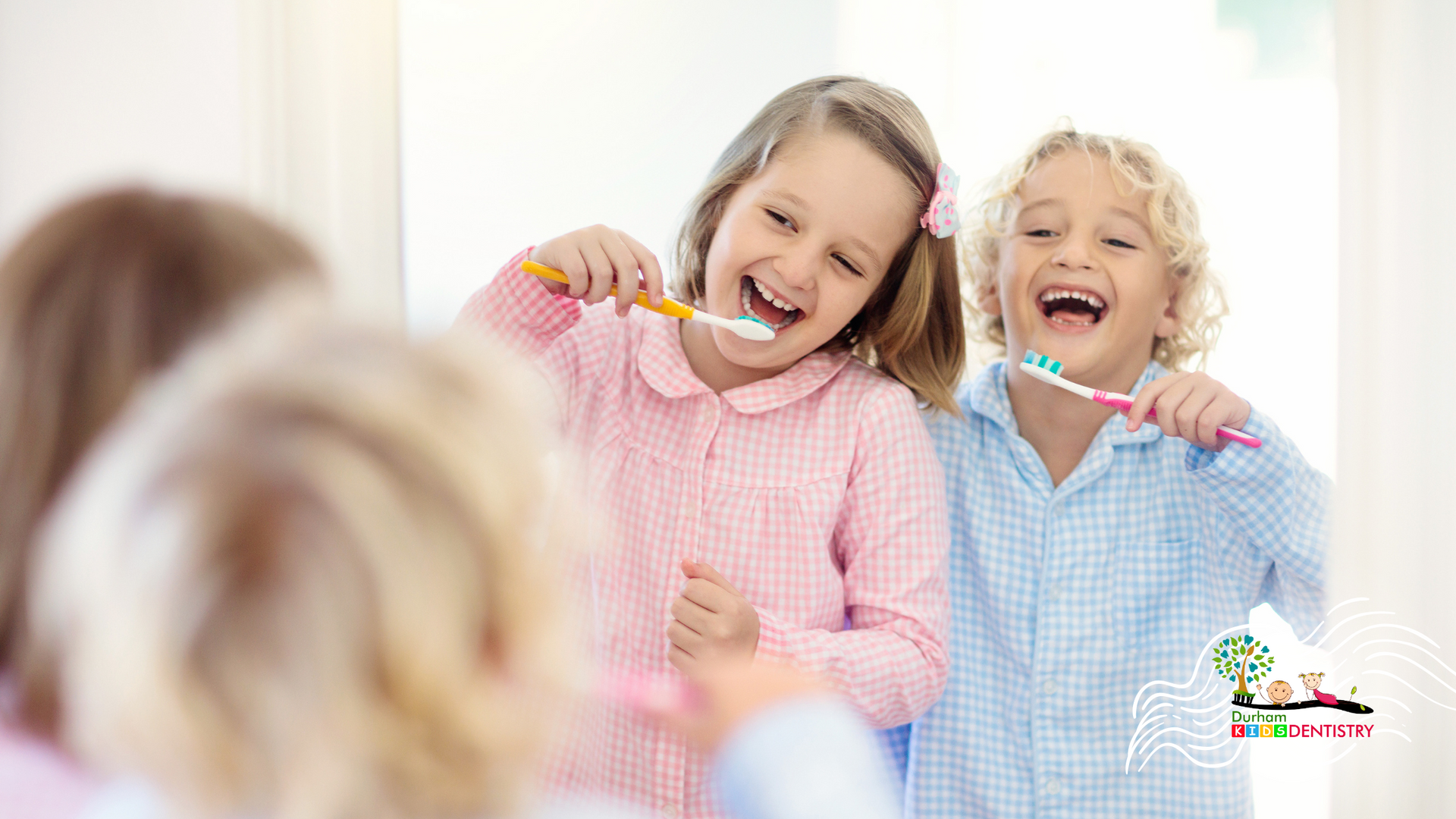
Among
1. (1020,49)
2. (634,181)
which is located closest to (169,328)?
(634,181)

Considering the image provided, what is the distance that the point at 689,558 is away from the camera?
941 mm

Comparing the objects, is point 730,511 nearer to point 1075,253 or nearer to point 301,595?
point 1075,253

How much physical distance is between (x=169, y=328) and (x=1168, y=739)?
0.94m

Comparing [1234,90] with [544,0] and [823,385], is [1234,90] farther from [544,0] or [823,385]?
[544,0]

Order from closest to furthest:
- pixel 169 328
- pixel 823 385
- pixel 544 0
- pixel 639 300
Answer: pixel 169 328, pixel 639 300, pixel 823 385, pixel 544 0

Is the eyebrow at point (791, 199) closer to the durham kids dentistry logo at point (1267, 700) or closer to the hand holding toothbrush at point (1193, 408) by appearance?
the hand holding toothbrush at point (1193, 408)

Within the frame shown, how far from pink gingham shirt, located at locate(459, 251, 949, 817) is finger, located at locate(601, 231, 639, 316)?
8cm

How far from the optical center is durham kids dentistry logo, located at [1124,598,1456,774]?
989 millimetres

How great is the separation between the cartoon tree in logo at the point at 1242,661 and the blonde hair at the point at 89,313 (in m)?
0.92

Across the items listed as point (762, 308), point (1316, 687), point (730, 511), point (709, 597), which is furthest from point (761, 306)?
point (1316, 687)

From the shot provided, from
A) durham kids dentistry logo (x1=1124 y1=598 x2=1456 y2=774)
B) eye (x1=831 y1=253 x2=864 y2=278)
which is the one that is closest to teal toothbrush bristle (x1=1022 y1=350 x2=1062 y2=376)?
eye (x1=831 y1=253 x2=864 y2=278)

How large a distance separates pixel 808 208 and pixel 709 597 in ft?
1.25

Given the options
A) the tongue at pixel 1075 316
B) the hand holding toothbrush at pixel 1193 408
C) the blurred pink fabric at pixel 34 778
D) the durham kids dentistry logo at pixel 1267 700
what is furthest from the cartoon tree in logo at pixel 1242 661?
the blurred pink fabric at pixel 34 778

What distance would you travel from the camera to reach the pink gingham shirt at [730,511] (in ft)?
3.00
